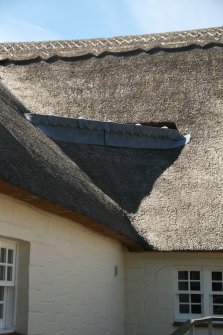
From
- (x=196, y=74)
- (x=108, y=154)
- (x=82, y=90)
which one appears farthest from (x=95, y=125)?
(x=196, y=74)

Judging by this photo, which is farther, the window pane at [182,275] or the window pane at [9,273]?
the window pane at [182,275]

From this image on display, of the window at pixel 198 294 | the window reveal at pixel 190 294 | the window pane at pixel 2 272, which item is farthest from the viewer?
the window reveal at pixel 190 294

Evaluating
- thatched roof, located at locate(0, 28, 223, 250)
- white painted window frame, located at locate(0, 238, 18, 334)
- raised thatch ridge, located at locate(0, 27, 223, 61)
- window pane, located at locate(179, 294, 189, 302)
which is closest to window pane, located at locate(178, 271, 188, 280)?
window pane, located at locate(179, 294, 189, 302)

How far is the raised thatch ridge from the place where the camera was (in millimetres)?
16219

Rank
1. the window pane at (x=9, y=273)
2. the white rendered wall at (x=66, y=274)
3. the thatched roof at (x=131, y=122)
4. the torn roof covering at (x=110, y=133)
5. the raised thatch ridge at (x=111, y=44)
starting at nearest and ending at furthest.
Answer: the window pane at (x=9, y=273), the white rendered wall at (x=66, y=274), the thatched roof at (x=131, y=122), the torn roof covering at (x=110, y=133), the raised thatch ridge at (x=111, y=44)

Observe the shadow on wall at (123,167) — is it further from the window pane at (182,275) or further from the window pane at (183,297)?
the window pane at (183,297)

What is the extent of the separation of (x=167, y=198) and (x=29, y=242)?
4660mm

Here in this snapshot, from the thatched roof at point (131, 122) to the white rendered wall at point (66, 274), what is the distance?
49 cm

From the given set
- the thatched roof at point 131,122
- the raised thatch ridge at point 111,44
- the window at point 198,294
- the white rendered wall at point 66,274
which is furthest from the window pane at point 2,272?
the raised thatch ridge at point 111,44

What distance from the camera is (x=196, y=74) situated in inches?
606

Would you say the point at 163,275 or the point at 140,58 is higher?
the point at 140,58

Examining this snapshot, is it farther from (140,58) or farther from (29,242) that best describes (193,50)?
(29,242)

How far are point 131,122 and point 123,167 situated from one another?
6.11 feet

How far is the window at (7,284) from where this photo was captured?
8.05 metres
